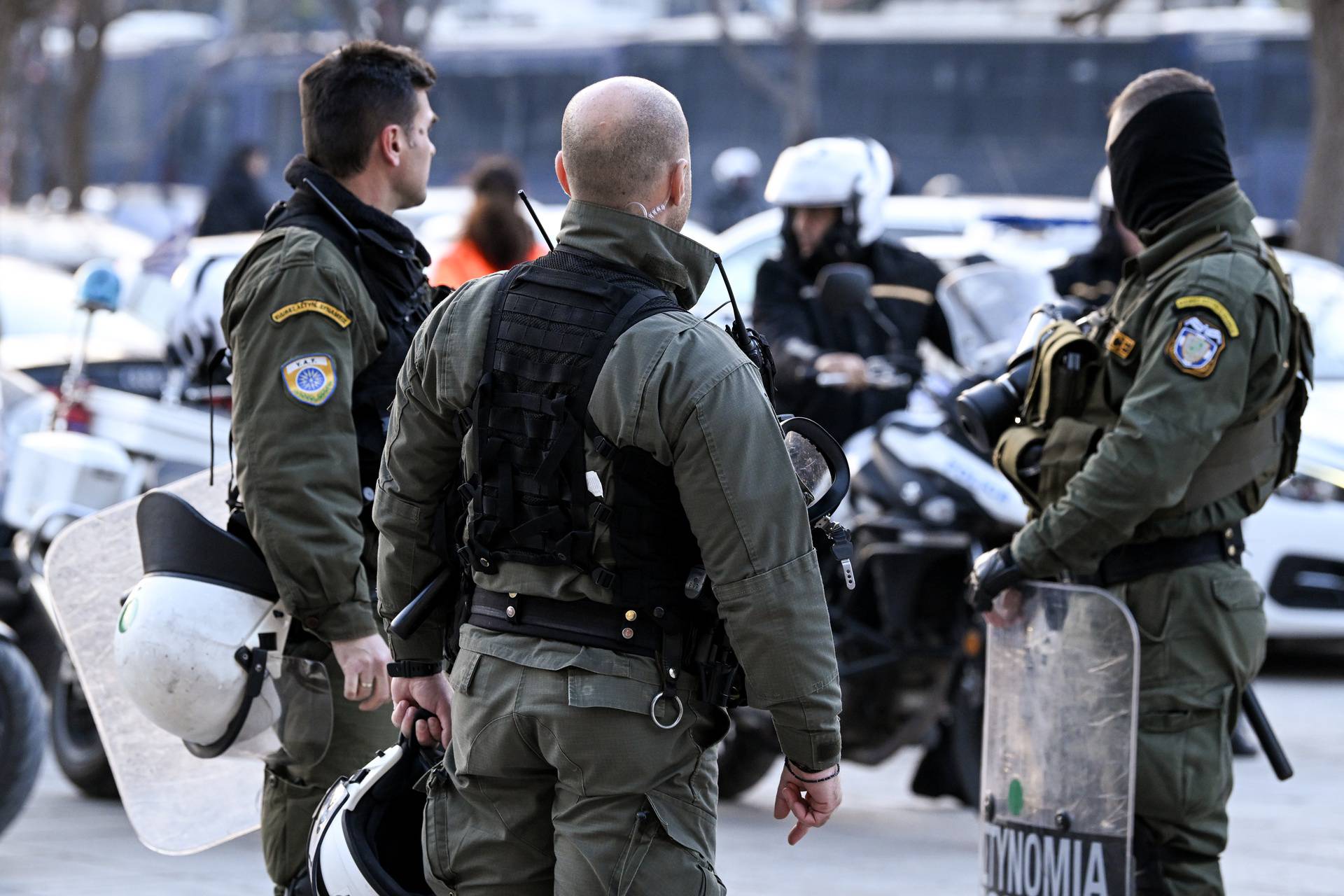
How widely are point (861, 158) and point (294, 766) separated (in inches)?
134

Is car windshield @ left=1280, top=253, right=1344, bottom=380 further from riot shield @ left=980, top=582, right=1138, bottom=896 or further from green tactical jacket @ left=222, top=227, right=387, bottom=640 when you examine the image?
green tactical jacket @ left=222, top=227, right=387, bottom=640

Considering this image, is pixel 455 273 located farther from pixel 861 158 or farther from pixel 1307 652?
pixel 1307 652

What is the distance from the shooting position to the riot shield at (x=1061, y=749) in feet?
13.2

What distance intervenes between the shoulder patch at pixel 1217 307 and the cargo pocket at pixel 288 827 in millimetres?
1998

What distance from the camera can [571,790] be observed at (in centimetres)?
296

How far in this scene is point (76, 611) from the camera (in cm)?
428

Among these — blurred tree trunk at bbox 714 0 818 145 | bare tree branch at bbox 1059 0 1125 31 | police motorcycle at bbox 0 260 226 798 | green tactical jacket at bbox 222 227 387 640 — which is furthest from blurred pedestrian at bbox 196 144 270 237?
green tactical jacket at bbox 222 227 387 640

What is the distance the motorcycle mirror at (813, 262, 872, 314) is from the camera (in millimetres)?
5684

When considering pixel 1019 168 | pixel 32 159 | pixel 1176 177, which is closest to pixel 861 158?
pixel 1176 177

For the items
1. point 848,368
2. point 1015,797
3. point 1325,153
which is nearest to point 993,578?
point 1015,797

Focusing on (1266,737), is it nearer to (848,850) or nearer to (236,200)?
(848,850)

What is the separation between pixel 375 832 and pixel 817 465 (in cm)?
95

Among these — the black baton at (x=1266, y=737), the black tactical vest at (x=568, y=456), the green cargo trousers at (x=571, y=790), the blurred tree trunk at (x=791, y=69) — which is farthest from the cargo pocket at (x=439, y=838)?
the blurred tree trunk at (x=791, y=69)

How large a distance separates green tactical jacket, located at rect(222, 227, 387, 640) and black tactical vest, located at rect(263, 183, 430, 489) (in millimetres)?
75
